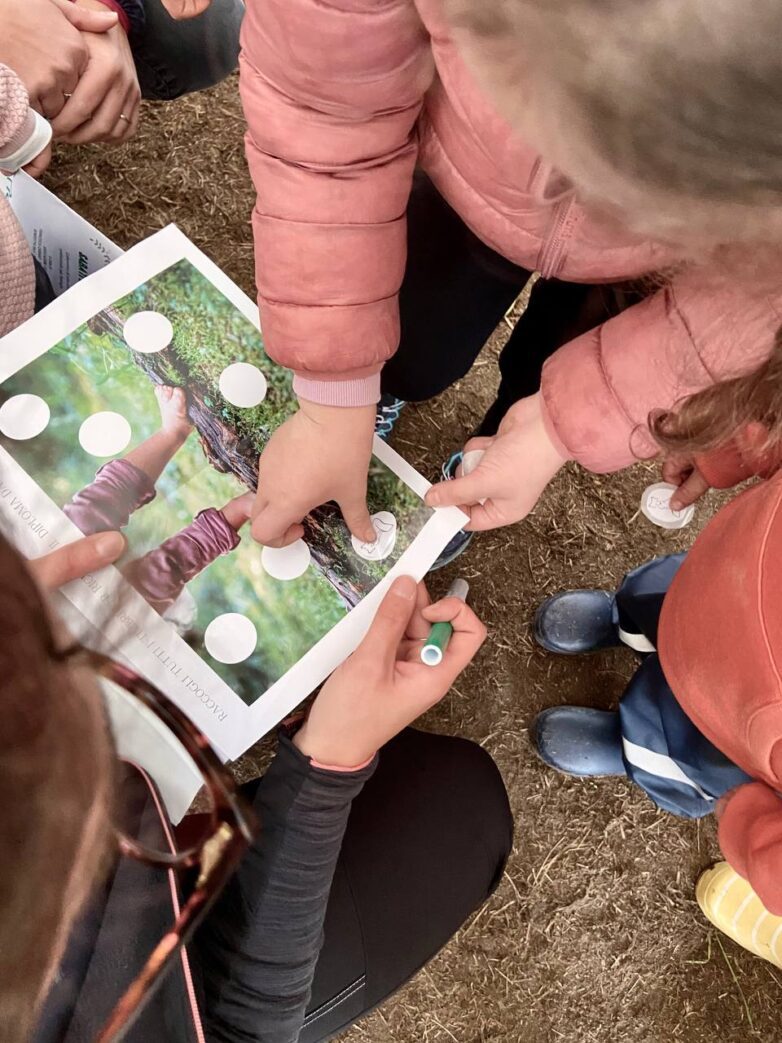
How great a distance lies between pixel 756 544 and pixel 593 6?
0.41 meters

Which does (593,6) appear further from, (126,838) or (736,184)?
(126,838)

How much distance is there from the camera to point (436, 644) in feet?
2.07

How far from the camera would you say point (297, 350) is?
539 mm

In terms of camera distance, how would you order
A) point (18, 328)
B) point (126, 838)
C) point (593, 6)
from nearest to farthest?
point (593, 6), point (126, 838), point (18, 328)

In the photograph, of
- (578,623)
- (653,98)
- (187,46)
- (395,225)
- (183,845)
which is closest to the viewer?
(653,98)

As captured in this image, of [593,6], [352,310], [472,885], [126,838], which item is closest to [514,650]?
[472,885]

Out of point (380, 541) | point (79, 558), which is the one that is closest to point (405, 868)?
point (380, 541)

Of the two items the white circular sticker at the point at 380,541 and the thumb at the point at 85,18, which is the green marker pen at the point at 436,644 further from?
the thumb at the point at 85,18

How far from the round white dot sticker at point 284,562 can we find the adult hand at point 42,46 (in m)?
0.44

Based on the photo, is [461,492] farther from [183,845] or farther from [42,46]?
[42,46]

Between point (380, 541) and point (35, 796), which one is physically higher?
point (35, 796)

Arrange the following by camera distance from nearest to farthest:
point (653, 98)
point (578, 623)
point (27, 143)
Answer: point (653, 98), point (27, 143), point (578, 623)

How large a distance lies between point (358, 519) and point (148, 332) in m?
0.25

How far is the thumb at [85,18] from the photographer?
70 cm
